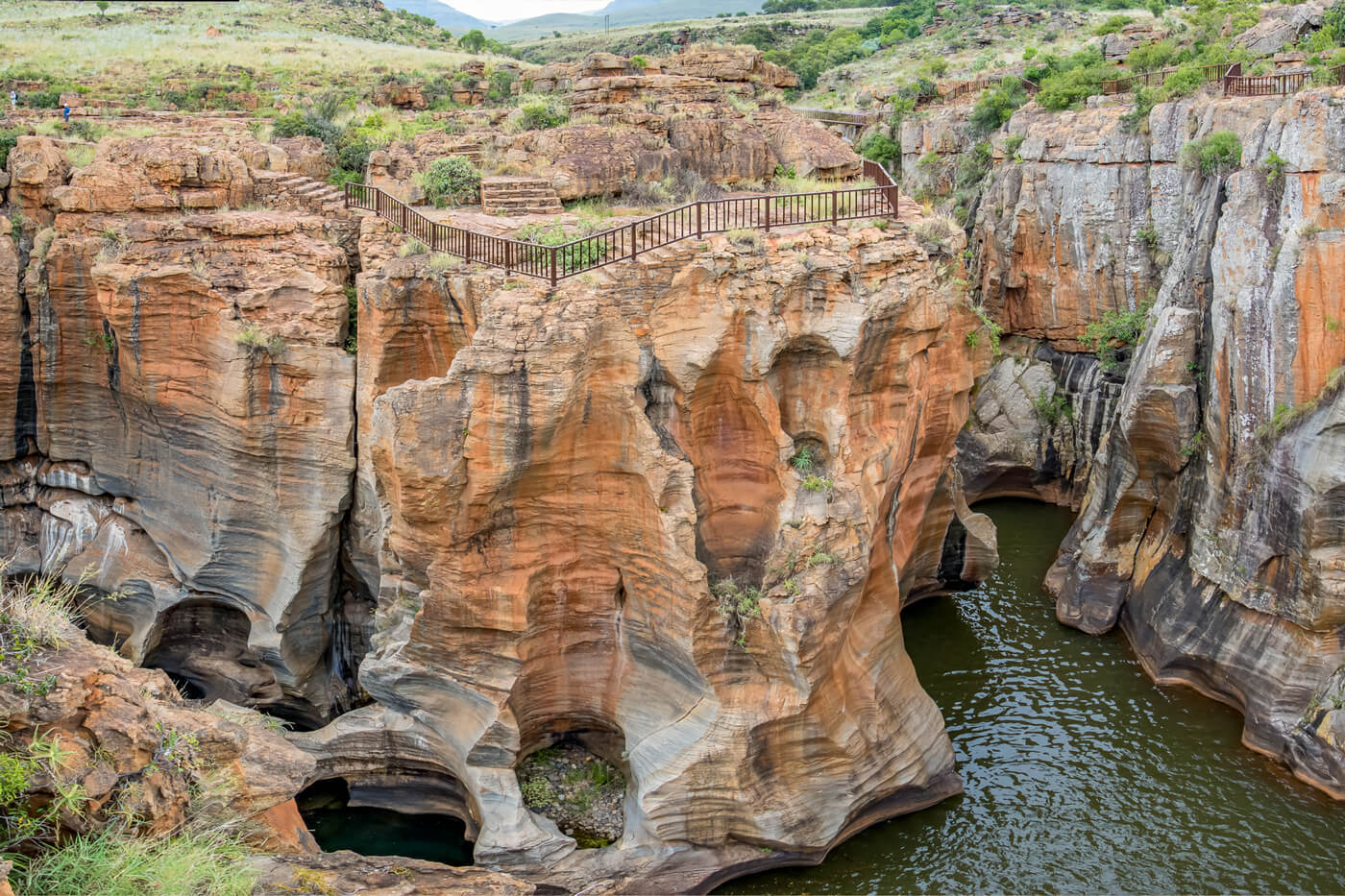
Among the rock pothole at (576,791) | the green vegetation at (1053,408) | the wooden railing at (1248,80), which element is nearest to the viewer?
the rock pothole at (576,791)

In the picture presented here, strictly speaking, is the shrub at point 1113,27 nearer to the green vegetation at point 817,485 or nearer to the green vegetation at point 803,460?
the green vegetation at point 803,460

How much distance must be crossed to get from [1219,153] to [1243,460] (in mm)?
7588

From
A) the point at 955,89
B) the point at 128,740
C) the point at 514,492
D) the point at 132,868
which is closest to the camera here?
the point at 132,868

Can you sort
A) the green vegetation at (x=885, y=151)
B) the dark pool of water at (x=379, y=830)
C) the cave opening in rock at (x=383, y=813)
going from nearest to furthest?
the dark pool of water at (x=379, y=830) → the cave opening in rock at (x=383, y=813) → the green vegetation at (x=885, y=151)

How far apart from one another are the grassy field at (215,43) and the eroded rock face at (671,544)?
2909cm

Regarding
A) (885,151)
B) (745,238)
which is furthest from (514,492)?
(885,151)

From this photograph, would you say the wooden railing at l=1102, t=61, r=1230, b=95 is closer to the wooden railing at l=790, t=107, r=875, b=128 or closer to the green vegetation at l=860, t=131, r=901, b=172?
the green vegetation at l=860, t=131, r=901, b=172

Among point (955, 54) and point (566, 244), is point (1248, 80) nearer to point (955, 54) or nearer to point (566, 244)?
point (566, 244)

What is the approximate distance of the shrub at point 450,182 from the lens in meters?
22.5

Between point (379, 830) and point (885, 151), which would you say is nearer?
point (379, 830)

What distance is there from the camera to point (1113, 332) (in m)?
32.0

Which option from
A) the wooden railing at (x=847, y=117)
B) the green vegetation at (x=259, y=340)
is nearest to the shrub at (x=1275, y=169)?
the green vegetation at (x=259, y=340)

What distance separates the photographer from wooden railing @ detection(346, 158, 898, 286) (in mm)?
17875

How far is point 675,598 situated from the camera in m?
17.6
